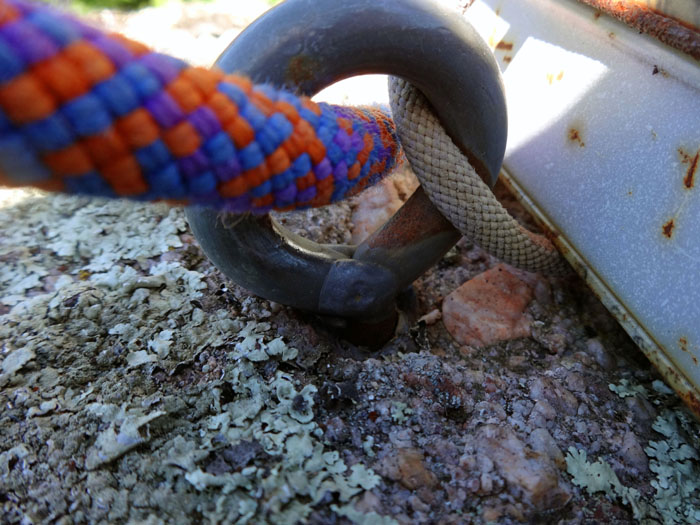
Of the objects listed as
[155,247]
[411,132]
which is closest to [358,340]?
[411,132]

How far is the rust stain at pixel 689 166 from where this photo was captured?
986mm

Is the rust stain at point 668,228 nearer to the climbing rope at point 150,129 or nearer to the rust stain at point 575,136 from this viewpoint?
the rust stain at point 575,136

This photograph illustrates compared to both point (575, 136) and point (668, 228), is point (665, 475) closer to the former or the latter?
point (668, 228)

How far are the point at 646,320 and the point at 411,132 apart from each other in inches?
22.1

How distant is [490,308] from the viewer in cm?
124

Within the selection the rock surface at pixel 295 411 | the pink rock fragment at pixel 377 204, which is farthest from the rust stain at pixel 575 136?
the pink rock fragment at pixel 377 204

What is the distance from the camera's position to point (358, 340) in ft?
3.76

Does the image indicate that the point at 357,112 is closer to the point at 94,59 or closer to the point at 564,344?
the point at 94,59

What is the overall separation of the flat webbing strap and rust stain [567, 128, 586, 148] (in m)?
0.71

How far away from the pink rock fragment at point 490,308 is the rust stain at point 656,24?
1.78 ft

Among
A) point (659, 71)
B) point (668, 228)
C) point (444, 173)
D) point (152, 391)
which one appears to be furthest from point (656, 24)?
point (152, 391)

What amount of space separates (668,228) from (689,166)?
0.36 feet

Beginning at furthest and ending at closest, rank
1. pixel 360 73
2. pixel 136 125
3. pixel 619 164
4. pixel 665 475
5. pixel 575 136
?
pixel 575 136
pixel 619 164
pixel 665 475
pixel 360 73
pixel 136 125

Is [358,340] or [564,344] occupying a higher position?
[564,344]
